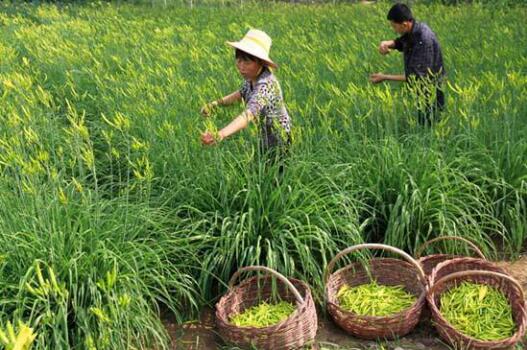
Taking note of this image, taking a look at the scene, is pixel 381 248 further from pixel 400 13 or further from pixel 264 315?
pixel 400 13

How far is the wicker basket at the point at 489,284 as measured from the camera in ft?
7.76

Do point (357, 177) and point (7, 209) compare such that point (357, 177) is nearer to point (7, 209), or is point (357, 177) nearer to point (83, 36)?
point (7, 209)

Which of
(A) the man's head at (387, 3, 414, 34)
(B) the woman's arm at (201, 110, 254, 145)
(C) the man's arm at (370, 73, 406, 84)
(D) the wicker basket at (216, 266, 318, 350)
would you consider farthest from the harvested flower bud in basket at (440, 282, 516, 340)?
(A) the man's head at (387, 3, 414, 34)

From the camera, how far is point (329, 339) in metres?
2.65

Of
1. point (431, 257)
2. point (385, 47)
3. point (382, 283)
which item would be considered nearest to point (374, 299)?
point (382, 283)

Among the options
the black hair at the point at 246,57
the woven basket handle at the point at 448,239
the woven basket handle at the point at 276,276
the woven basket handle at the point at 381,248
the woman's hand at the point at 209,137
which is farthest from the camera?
the black hair at the point at 246,57

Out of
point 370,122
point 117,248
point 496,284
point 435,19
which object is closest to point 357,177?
point 370,122

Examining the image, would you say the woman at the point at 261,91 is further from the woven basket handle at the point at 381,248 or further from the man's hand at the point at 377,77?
the man's hand at the point at 377,77

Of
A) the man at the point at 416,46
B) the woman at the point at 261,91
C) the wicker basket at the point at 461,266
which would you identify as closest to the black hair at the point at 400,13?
the man at the point at 416,46

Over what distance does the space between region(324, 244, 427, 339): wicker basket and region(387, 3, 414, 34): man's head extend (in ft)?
6.75

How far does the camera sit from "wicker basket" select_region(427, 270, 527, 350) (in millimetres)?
2365

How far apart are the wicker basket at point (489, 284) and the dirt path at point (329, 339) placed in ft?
0.39

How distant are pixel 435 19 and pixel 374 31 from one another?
1.38 meters

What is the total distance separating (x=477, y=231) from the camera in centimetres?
318
